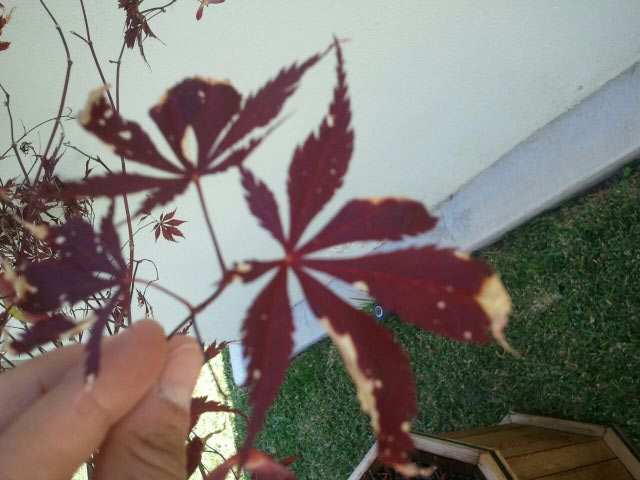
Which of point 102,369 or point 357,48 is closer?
point 102,369

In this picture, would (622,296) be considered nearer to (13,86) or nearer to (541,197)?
(541,197)

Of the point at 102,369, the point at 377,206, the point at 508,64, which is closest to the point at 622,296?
the point at 508,64

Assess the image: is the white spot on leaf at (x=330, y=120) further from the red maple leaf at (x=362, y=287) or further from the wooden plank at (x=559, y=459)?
the wooden plank at (x=559, y=459)

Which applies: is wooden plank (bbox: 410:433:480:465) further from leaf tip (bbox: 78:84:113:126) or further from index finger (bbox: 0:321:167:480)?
leaf tip (bbox: 78:84:113:126)

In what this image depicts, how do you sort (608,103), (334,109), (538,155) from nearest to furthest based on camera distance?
(334,109) → (608,103) → (538,155)

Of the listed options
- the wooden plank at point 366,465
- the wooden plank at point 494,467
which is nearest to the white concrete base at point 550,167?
the wooden plank at point 366,465

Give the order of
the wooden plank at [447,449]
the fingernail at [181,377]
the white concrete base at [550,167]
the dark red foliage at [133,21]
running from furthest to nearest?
1. the white concrete base at [550,167]
2. the wooden plank at [447,449]
3. the dark red foliage at [133,21]
4. the fingernail at [181,377]

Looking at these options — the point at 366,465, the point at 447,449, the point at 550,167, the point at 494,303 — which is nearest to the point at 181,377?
the point at 494,303

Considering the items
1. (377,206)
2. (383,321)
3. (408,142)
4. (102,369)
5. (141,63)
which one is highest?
(408,142)
